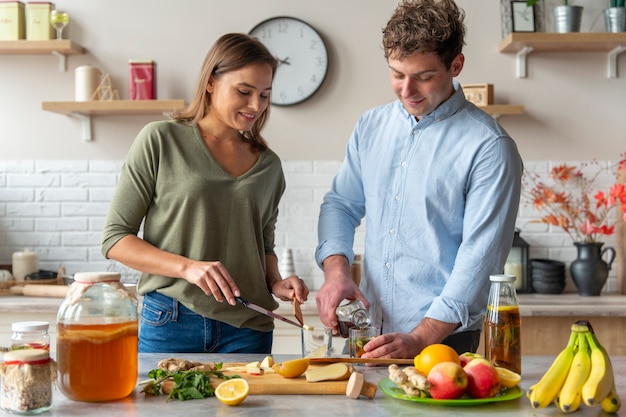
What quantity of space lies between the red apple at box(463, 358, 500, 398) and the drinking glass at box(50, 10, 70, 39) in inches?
132

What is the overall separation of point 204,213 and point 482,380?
0.94m

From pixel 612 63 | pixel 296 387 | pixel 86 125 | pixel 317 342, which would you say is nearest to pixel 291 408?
pixel 296 387

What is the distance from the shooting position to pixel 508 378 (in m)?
1.75

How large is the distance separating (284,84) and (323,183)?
0.58 m

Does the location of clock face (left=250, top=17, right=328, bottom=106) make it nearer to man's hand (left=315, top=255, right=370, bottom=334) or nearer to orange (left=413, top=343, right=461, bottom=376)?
man's hand (left=315, top=255, right=370, bottom=334)

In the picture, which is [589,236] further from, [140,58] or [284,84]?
[140,58]

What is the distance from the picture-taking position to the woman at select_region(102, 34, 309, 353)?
2.23 metres

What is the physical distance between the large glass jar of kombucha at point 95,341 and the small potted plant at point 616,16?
3424mm

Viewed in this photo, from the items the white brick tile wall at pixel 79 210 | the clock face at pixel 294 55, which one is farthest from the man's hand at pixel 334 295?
the clock face at pixel 294 55

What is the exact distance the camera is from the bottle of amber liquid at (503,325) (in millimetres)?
1836

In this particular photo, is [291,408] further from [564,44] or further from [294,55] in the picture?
[564,44]

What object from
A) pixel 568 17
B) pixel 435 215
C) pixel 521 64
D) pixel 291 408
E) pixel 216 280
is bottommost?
pixel 291 408

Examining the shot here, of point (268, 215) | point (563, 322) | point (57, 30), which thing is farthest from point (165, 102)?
point (563, 322)

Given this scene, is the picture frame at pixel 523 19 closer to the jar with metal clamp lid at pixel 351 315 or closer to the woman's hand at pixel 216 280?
the jar with metal clamp lid at pixel 351 315
